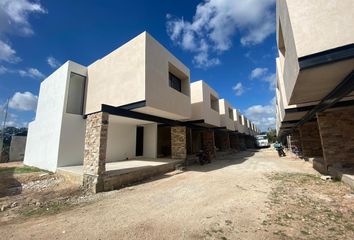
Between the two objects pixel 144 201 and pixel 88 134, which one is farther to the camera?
pixel 88 134

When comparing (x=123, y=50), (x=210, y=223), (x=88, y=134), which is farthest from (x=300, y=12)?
(x=88, y=134)

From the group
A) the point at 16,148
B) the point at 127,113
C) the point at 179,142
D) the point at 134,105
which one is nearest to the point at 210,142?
the point at 179,142

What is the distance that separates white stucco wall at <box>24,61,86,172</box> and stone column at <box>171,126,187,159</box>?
6408 mm

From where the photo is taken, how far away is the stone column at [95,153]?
641 cm

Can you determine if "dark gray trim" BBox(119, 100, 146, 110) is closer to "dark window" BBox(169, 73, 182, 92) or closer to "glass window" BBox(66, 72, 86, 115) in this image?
"dark window" BBox(169, 73, 182, 92)

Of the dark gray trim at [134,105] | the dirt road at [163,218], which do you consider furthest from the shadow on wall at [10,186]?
the dark gray trim at [134,105]

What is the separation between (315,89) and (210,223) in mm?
5642

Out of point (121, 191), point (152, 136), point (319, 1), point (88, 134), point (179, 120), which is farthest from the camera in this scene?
point (152, 136)

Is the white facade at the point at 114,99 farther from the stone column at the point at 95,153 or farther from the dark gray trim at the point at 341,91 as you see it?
the dark gray trim at the point at 341,91

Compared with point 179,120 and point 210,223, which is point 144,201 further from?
point 179,120

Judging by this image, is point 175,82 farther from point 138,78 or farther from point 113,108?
point 113,108

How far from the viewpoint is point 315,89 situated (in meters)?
5.68

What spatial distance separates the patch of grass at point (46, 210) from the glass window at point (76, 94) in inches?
280

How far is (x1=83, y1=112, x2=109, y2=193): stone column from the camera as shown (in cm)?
641
